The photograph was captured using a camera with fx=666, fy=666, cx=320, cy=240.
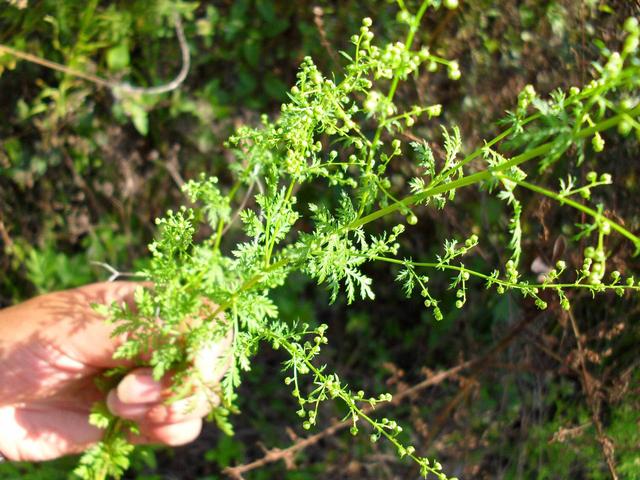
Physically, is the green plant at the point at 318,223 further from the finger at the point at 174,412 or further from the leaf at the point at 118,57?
the leaf at the point at 118,57

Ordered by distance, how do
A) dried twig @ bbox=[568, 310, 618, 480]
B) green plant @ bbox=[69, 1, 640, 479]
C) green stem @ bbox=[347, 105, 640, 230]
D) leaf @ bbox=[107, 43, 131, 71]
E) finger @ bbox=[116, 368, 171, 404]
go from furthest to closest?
leaf @ bbox=[107, 43, 131, 71]
dried twig @ bbox=[568, 310, 618, 480]
finger @ bbox=[116, 368, 171, 404]
green plant @ bbox=[69, 1, 640, 479]
green stem @ bbox=[347, 105, 640, 230]

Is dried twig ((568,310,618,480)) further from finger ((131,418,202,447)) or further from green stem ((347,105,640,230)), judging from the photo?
finger ((131,418,202,447))

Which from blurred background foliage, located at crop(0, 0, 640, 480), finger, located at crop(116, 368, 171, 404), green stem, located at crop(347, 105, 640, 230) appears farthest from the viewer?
blurred background foliage, located at crop(0, 0, 640, 480)

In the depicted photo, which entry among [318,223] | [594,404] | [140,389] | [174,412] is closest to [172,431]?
[174,412]

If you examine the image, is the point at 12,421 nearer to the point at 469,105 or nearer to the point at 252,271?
the point at 252,271

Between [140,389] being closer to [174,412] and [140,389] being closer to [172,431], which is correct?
[174,412]

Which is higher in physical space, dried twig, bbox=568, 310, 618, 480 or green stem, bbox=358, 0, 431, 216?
green stem, bbox=358, 0, 431, 216

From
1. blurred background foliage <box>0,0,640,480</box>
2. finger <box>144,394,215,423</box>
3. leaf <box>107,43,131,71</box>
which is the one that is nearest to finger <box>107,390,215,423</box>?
finger <box>144,394,215,423</box>
